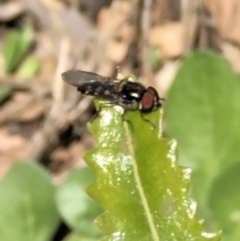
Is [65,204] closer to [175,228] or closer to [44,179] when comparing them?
[44,179]

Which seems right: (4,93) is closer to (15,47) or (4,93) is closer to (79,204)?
(15,47)

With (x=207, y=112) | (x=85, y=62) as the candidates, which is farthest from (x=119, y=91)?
(x=85, y=62)

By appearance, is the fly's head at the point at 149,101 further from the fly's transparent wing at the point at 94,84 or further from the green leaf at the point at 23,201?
the green leaf at the point at 23,201

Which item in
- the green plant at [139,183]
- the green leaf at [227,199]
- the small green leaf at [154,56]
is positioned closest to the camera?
the green plant at [139,183]

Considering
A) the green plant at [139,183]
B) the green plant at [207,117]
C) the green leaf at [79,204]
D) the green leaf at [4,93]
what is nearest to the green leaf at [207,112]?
the green plant at [207,117]

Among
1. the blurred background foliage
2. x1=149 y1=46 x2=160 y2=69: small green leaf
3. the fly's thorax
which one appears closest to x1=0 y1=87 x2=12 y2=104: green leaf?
the blurred background foliage

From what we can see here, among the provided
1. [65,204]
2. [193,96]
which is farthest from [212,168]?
[65,204]
